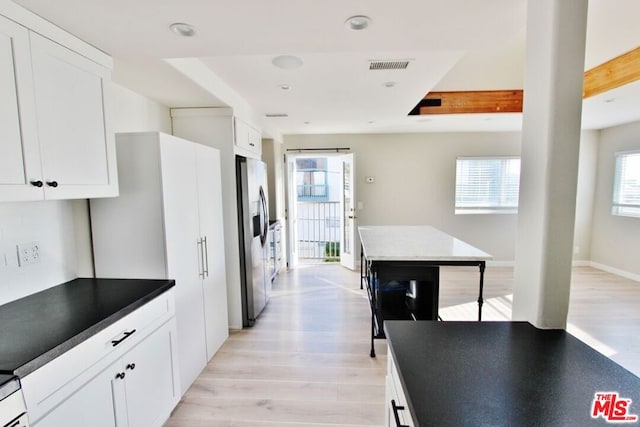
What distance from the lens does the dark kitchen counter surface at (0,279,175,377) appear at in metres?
1.03

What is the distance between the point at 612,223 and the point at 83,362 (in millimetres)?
6666

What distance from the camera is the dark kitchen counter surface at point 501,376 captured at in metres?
0.78

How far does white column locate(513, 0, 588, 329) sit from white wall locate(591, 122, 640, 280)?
4.82m

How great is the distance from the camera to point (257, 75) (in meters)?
2.42

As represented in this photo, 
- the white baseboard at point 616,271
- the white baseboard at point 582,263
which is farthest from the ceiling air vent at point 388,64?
the white baseboard at point 582,263

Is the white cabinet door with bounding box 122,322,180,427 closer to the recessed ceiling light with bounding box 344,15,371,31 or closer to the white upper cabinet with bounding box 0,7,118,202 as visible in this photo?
the white upper cabinet with bounding box 0,7,118,202

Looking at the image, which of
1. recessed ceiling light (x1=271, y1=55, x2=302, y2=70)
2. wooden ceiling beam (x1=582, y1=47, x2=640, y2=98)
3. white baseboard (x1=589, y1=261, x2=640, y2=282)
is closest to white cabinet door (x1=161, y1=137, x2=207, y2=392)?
recessed ceiling light (x1=271, y1=55, x2=302, y2=70)

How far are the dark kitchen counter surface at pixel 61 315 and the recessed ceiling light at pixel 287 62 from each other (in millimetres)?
1683

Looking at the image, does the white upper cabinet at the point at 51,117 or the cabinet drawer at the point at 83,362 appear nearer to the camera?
the cabinet drawer at the point at 83,362

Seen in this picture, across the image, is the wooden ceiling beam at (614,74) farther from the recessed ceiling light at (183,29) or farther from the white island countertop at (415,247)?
the recessed ceiling light at (183,29)

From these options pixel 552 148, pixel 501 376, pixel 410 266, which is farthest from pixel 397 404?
pixel 410 266

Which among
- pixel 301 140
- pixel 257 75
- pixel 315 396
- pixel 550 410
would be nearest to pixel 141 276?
pixel 315 396

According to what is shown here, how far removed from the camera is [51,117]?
4.53 feet

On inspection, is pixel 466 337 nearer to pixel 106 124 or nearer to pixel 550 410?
pixel 550 410
